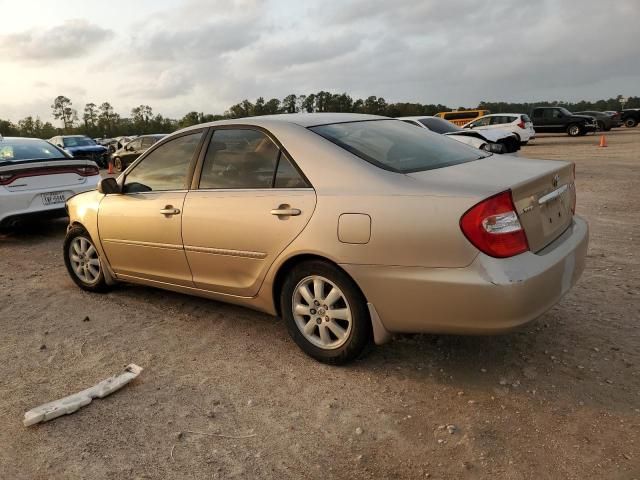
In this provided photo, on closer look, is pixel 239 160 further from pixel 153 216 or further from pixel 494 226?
pixel 494 226

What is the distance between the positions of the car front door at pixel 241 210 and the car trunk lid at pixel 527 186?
2.66 ft

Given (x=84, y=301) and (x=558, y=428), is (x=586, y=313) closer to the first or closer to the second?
(x=558, y=428)

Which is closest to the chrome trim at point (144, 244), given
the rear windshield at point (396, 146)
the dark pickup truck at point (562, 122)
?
the rear windshield at point (396, 146)

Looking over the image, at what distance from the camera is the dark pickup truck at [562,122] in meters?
29.7

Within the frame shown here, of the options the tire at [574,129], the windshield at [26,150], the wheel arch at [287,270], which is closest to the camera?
the wheel arch at [287,270]

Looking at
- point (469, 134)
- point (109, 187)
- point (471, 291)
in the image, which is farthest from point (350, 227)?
point (469, 134)

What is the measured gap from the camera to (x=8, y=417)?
9.91ft

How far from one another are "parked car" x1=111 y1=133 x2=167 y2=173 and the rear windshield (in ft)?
62.4

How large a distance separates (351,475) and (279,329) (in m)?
1.76

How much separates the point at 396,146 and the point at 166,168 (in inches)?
73.3

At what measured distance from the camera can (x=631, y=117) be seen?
37938 millimetres

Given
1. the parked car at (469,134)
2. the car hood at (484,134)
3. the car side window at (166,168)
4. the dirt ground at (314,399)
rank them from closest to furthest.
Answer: the dirt ground at (314,399) → the car side window at (166,168) → the parked car at (469,134) → the car hood at (484,134)

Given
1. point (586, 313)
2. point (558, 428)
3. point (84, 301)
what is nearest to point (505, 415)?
point (558, 428)

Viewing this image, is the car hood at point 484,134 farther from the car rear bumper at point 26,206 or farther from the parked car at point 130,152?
the parked car at point 130,152
